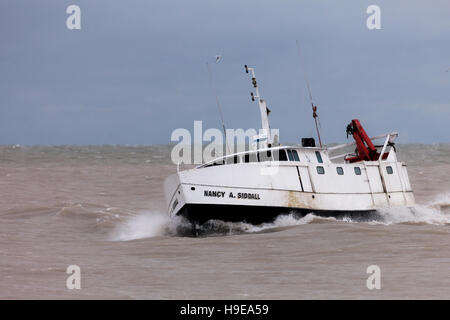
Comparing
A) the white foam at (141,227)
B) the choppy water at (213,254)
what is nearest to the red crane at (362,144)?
the choppy water at (213,254)

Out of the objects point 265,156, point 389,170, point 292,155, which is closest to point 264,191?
point 265,156

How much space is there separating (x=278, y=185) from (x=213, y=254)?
20.8ft

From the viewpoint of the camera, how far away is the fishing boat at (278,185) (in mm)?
26062

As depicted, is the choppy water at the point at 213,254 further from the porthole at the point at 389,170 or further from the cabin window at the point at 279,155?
the cabin window at the point at 279,155

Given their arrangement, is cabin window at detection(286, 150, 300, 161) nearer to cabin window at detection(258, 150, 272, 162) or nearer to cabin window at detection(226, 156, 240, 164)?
cabin window at detection(258, 150, 272, 162)

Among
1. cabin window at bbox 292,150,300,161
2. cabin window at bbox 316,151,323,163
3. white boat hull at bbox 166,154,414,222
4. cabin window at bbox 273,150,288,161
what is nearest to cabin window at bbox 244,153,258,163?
cabin window at bbox 273,150,288,161

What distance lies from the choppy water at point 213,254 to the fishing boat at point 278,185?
0.51 metres

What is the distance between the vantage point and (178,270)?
61.0 ft

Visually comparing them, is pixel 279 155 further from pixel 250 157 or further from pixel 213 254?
pixel 213 254

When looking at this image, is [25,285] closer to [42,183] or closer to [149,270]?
[149,270]

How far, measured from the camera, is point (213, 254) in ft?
70.1

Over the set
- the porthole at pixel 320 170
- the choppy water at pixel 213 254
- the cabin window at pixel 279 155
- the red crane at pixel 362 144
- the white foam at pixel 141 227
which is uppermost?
the red crane at pixel 362 144

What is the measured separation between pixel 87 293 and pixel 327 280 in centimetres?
545
